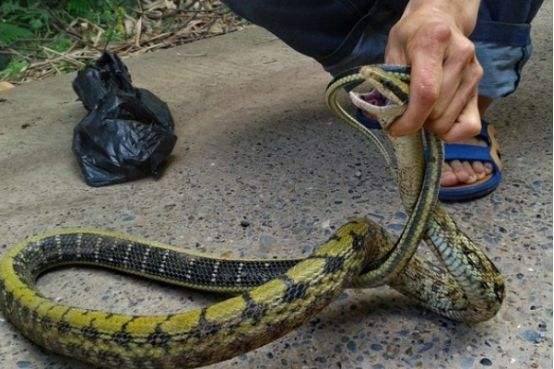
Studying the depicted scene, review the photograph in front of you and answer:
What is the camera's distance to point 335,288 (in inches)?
59.6

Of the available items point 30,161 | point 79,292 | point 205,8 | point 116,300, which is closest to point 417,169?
point 116,300

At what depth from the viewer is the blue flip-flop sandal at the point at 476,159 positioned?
2.17 m

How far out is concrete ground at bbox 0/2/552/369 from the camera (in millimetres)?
1658

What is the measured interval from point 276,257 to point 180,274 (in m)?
0.30

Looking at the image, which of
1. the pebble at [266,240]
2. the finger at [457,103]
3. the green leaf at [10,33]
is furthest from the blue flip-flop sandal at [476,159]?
the green leaf at [10,33]

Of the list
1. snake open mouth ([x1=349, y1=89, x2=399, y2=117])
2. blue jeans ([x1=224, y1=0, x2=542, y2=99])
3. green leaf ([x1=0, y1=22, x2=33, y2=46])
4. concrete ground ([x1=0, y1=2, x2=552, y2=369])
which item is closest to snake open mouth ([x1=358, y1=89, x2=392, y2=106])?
snake open mouth ([x1=349, y1=89, x2=399, y2=117])

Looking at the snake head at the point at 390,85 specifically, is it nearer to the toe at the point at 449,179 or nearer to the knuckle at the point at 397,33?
the knuckle at the point at 397,33

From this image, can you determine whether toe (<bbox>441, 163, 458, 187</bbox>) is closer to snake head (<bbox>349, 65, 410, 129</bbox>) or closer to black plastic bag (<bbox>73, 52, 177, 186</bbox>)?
snake head (<bbox>349, 65, 410, 129</bbox>)

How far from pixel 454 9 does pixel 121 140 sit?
4.95 feet

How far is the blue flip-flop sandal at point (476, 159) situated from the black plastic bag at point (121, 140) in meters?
1.07

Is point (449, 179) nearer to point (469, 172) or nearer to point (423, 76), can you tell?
point (469, 172)

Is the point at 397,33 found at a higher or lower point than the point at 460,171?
higher

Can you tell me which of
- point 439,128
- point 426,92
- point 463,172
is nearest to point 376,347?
point 439,128

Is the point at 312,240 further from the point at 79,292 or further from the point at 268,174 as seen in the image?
the point at 79,292
